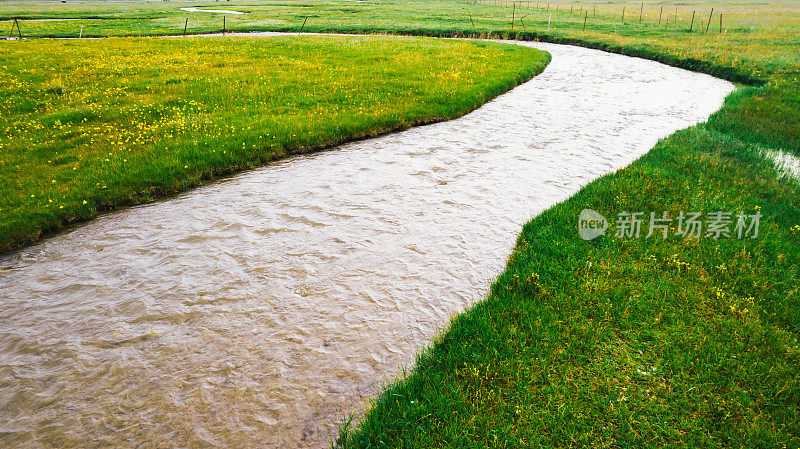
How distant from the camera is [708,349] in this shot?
5.51 meters

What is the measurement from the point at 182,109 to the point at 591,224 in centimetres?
1486

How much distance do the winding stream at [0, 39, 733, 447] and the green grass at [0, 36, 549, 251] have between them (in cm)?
91

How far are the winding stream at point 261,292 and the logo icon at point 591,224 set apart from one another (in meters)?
1.18

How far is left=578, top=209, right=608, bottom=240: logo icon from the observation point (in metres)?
8.48

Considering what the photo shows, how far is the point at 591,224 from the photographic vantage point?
883cm

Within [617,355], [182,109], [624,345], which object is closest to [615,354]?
[617,355]

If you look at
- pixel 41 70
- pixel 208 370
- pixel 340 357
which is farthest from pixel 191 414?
pixel 41 70

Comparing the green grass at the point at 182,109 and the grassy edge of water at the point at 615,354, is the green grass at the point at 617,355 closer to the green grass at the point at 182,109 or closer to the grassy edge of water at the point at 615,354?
the grassy edge of water at the point at 615,354

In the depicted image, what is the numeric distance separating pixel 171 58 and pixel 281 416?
90.0 ft

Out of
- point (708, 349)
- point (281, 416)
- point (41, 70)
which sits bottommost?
point (281, 416)

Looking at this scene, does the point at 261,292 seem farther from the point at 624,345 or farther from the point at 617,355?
the point at 624,345

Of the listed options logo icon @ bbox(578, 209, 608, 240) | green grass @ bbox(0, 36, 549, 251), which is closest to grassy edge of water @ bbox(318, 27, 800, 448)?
logo icon @ bbox(578, 209, 608, 240)

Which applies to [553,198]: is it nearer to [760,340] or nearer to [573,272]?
[573,272]

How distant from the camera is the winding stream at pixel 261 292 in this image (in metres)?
5.02
